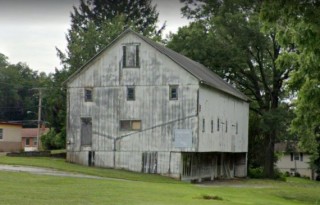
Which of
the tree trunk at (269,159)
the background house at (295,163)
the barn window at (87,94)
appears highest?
the barn window at (87,94)

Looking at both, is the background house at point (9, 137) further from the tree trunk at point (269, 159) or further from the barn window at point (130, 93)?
the tree trunk at point (269, 159)

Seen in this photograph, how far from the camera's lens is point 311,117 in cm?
2898

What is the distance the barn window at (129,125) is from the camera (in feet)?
Answer: 142

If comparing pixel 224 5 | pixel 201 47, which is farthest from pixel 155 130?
pixel 224 5

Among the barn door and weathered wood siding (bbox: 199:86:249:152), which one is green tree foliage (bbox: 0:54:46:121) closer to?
weathered wood siding (bbox: 199:86:249:152)

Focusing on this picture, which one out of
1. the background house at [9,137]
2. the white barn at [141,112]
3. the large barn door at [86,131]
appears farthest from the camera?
the background house at [9,137]

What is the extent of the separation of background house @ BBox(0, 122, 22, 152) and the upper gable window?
73.7 ft

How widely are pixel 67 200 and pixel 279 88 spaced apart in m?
41.5

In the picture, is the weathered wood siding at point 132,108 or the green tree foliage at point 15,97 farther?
the green tree foliage at point 15,97

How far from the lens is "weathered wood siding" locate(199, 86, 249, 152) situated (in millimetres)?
43116

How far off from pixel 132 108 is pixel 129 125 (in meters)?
1.32

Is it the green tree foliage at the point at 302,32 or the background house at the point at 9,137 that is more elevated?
the green tree foliage at the point at 302,32

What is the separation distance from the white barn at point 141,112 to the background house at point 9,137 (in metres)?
17.9

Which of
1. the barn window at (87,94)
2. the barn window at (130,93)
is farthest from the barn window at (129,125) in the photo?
the barn window at (87,94)
